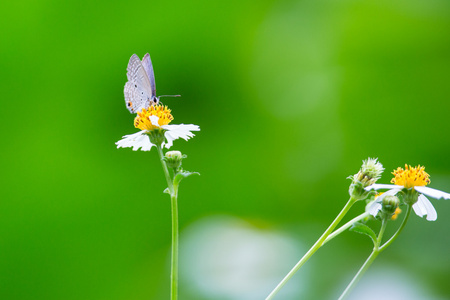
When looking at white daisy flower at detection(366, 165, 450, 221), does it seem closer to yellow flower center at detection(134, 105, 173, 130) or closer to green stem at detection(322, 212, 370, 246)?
green stem at detection(322, 212, 370, 246)

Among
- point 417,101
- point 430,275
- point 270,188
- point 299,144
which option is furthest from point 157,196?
point 417,101

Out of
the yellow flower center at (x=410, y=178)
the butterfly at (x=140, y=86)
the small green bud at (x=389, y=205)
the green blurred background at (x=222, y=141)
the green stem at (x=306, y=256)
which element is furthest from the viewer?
the green blurred background at (x=222, y=141)

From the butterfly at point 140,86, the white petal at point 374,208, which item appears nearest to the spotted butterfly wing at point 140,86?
the butterfly at point 140,86

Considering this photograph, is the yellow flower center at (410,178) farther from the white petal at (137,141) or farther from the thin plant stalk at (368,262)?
the white petal at (137,141)

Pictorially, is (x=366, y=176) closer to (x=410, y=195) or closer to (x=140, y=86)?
(x=410, y=195)

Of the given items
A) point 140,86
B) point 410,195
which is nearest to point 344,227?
point 410,195

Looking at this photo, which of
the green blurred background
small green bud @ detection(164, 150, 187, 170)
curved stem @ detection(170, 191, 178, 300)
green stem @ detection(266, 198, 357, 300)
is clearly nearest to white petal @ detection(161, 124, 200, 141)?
small green bud @ detection(164, 150, 187, 170)

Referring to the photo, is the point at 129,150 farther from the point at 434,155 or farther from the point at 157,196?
the point at 434,155
